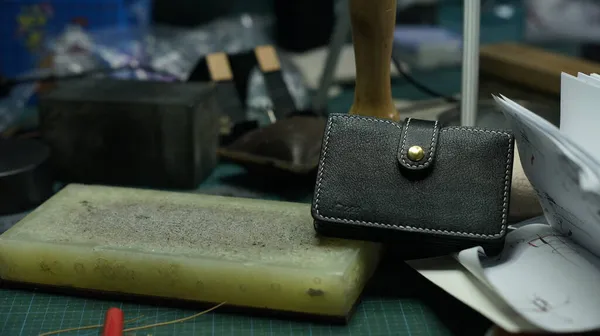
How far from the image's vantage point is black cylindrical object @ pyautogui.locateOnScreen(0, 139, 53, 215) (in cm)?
75

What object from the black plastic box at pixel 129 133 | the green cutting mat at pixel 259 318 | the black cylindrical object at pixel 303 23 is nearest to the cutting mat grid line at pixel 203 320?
the green cutting mat at pixel 259 318

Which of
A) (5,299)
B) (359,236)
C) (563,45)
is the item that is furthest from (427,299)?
(563,45)

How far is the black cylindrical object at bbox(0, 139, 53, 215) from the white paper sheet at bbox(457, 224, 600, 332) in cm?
47

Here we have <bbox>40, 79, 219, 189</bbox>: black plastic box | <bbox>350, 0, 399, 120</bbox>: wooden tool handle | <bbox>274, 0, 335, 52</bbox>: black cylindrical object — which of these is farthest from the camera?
<bbox>274, 0, 335, 52</bbox>: black cylindrical object

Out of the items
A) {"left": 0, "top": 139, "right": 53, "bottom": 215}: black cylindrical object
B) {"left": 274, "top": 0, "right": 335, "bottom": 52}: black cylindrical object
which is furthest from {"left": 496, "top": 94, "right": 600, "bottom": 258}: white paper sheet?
{"left": 274, "top": 0, "right": 335, "bottom": 52}: black cylindrical object

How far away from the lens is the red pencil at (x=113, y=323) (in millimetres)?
545

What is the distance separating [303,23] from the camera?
4.37ft

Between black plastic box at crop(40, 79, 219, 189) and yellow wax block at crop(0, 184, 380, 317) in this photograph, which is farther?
black plastic box at crop(40, 79, 219, 189)

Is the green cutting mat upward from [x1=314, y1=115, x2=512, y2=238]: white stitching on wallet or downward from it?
downward

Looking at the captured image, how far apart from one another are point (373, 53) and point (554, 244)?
10.1 inches

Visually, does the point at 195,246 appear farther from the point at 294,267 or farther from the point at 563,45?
the point at 563,45

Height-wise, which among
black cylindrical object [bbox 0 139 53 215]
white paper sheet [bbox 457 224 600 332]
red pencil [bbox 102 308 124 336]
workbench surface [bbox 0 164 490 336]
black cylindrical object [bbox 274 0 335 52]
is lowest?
workbench surface [bbox 0 164 490 336]

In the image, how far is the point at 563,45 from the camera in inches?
55.7

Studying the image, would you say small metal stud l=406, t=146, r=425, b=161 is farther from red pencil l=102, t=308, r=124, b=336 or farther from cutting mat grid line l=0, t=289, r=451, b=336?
red pencil l=102, t=308, r=124, b=336
